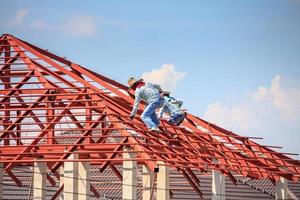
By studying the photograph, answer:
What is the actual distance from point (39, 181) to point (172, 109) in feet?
17.7

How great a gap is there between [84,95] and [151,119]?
2897 millimetres

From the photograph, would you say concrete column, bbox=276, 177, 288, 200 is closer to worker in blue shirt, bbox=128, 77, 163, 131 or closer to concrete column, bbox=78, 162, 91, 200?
worker in blue shirt, bbox=128, 77, 163, 131

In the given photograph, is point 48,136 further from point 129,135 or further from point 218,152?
point 218,152

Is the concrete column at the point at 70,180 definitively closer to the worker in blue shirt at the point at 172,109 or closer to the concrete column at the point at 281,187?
the worker in blue shirt at the point at 172,109

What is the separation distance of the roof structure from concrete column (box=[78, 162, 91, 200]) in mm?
549

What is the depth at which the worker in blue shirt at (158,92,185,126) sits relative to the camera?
30344mm

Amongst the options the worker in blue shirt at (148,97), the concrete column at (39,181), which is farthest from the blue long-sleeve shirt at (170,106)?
the concrete column at (39,181)

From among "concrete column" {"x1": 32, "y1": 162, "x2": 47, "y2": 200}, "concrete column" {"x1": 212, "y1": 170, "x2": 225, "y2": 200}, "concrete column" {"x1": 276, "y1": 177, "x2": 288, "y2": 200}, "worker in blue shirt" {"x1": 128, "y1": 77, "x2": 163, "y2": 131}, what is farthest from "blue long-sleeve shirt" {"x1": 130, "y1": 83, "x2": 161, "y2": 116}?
"concrete column" {"x1": 276, "y1": 177, "x2": 288, "y2": 200}

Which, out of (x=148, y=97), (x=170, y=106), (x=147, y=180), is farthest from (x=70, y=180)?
(x=147, y=180)

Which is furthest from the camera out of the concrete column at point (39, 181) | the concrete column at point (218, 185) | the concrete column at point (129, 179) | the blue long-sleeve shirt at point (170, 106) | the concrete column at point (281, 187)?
the concrete column at point (281, 187)

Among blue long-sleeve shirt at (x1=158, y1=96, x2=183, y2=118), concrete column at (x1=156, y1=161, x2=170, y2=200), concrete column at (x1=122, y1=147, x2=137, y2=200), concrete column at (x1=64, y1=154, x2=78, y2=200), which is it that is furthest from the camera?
concrete column at (x1=156, y1=161, x2=170, y2=200)

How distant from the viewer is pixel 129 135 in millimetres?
28812

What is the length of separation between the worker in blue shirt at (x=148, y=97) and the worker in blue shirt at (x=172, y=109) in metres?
1.16

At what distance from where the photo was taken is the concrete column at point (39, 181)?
31312 mm
